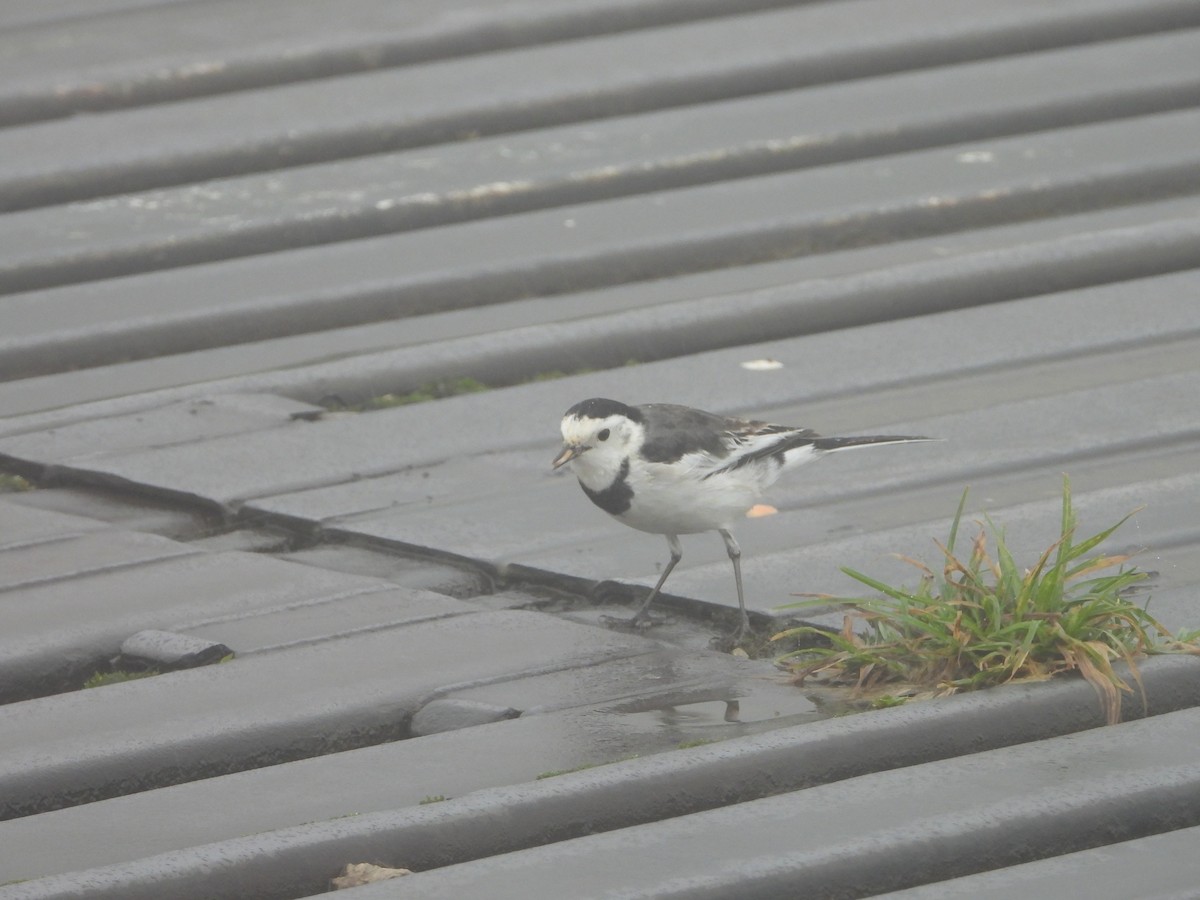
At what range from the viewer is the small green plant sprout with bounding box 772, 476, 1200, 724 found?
475cm

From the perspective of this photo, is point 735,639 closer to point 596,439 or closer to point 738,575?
point 738,575

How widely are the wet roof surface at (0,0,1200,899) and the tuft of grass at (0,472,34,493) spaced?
89 mm

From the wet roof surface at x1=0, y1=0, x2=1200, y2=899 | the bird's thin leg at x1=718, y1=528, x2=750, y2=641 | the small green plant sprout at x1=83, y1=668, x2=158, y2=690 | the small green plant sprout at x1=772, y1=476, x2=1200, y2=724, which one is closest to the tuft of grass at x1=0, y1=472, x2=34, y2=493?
the wet roof surface at x1=0, y1=0, x2=1200, y2=899

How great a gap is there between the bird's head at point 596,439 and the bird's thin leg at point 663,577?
0.33 meters

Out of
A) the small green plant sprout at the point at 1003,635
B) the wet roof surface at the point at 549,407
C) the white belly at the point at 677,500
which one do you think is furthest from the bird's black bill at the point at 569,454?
the small green plant sprout at the point at 1003,635

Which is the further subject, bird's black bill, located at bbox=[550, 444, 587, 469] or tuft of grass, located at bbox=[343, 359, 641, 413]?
tuft of grass, located at bbox=[343, 359, 641, 413]

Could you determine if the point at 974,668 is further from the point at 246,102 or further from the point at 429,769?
the point at 246,102

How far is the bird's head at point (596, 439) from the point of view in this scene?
18.9ft

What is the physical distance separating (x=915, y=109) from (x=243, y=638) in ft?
17.3

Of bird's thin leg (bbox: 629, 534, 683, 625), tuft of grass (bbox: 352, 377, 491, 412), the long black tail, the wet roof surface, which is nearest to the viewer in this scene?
the wet roof surface

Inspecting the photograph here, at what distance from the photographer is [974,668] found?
4812mm

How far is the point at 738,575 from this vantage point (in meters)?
5.51

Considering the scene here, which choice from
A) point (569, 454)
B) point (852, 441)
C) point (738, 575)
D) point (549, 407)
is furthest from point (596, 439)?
point (549, 407)

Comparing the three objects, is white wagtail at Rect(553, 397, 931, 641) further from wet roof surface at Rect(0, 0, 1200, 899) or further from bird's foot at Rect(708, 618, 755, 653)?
wet roof surface at Rect(0, 0, 1200, 899)
